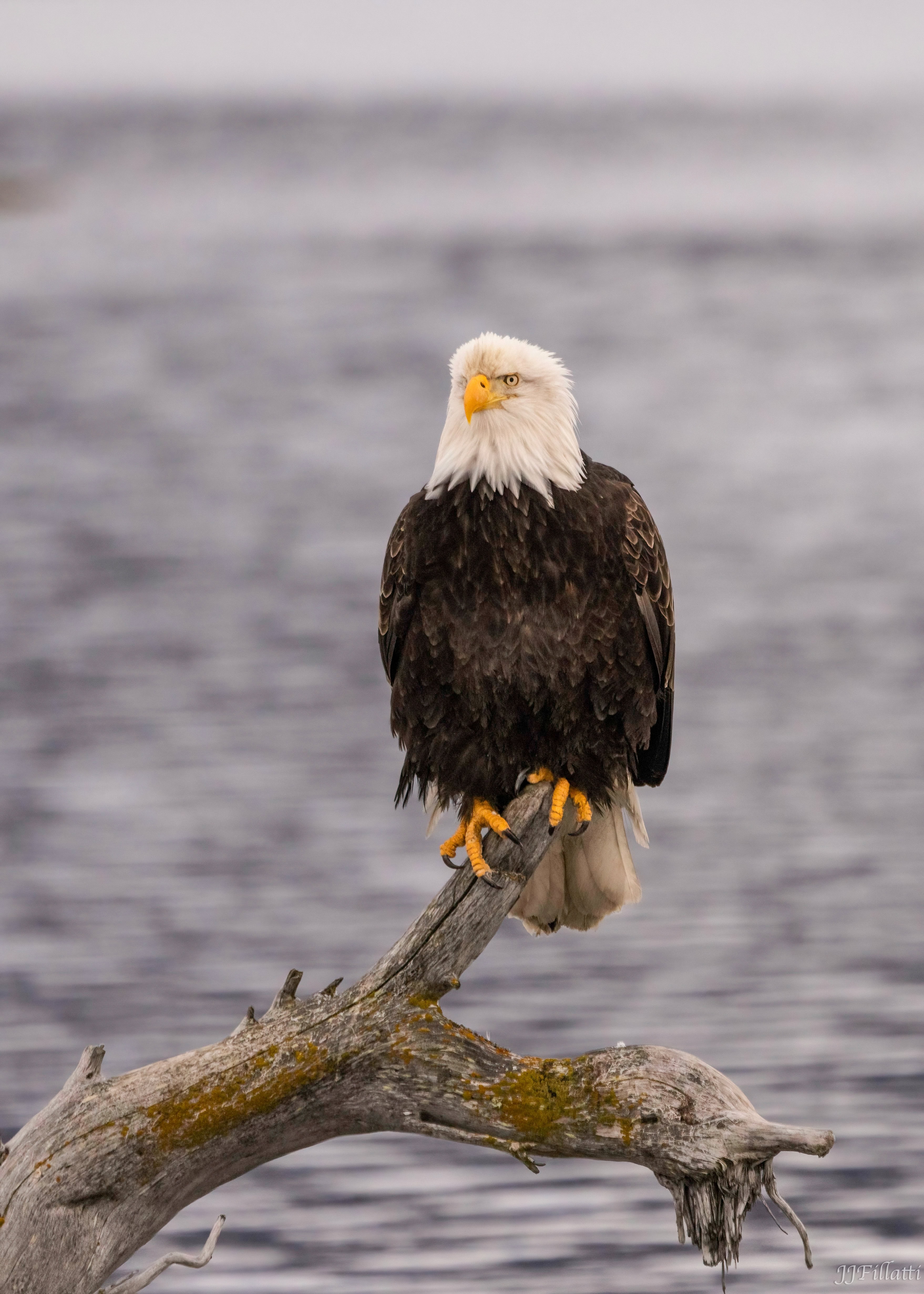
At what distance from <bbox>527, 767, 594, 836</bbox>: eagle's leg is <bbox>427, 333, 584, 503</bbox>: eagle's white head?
744 mm

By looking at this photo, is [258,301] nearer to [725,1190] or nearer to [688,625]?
[688,625]

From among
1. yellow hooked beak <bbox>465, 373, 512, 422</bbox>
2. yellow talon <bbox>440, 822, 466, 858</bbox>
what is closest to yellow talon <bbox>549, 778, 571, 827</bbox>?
yellow talon <bbox>440, 822, 466, 858</bbox>

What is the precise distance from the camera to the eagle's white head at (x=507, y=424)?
15.5 ft

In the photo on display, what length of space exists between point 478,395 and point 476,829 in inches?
44.3

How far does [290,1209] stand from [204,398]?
36155mm

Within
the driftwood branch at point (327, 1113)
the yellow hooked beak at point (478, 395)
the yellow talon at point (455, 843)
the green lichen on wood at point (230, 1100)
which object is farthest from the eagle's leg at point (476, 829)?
the yellow hooked beak at point (478, 395)

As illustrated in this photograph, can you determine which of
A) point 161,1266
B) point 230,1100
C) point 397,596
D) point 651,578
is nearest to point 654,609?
point 651,578

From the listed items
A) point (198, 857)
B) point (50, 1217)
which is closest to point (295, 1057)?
point (50, 1217)

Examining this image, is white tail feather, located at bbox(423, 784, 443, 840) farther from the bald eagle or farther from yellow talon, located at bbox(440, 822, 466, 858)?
yellow talon, located at bbox(440, 822, 466, 858)

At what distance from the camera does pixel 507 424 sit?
15.6 feet

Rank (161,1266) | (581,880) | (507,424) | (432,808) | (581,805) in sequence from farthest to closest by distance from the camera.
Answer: (432,808) → (581,880) → (581,805) → (507,424) → (161,1266)

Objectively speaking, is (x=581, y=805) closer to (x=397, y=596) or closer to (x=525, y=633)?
(x=525, y=633)

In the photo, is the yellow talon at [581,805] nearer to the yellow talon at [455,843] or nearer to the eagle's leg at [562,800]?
the eagle's leg at [562,800]

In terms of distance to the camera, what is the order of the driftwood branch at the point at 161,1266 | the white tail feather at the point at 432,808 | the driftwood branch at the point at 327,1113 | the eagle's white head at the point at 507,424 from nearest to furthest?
the driftwood branch at the point at 327,1113, the driftwood branch at the point at 161,1266, the eagle's white head at the point at 507,424, the white tail feather at the point at 432,808
